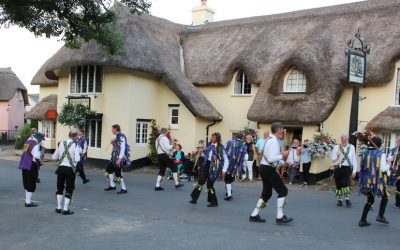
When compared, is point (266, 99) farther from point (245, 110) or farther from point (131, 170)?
point (131, 170)

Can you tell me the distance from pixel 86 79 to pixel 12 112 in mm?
22563

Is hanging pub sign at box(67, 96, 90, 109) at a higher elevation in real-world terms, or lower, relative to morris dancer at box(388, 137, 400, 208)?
higher

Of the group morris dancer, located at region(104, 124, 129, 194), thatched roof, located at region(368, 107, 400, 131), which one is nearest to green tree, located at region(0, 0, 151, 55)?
morris dancer, located at region(104, 124, 129, 194)

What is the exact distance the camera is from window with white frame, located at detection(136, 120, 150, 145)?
21.2 m

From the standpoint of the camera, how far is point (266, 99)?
61.8ft

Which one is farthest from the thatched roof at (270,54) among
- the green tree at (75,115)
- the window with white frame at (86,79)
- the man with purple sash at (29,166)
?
the man with purple sash at (29,166)

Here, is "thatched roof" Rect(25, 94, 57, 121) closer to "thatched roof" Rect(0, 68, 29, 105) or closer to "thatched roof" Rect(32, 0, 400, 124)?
"thatched roof" Rect(32, 0, 400, 124)

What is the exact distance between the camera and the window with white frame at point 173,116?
2169cm

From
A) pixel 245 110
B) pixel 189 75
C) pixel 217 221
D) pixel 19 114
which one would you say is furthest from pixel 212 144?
pixel 19 114

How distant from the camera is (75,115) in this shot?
67.5 ft

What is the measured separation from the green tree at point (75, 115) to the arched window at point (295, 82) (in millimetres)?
9143

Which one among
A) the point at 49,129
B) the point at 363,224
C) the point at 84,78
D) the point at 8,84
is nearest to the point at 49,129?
the point at 49,129

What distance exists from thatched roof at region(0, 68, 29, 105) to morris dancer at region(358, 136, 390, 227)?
36.9 m

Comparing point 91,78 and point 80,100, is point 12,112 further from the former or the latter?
point 91,78
